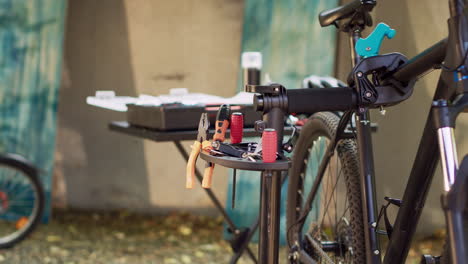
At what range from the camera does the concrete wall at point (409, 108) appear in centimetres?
166

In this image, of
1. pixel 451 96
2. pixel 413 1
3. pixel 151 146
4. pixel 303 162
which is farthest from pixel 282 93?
pixel 151 146

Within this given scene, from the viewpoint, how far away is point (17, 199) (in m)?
3.79

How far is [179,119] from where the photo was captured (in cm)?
236

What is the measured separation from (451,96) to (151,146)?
10.2 ft

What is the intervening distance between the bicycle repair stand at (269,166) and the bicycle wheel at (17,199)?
7.96 ft

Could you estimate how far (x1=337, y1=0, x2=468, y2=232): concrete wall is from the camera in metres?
1.66

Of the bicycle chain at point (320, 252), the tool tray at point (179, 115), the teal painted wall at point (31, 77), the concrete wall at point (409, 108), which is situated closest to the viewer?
the concrete wall at point (409, 108)

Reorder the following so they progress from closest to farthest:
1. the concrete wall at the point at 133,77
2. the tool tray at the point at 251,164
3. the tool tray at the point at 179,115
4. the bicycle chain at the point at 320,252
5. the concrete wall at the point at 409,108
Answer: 1. the tool tray at the point at 251,164
2. the concrete wall at the point at 409,108
3. the bicycle chain at the point at 320,252
4. the tool tray at the point at 179,115
5. the concrete wall at the point at 133,77

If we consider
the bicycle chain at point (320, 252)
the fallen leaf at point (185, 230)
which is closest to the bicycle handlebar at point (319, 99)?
the bicycle chain at point (320, 252)

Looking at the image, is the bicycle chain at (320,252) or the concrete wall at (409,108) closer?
the concrete wall at (409,108)

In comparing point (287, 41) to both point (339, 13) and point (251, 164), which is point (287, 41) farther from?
point (251, 164)

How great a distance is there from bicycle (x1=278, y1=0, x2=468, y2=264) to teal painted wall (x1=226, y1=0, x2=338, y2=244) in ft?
4.43

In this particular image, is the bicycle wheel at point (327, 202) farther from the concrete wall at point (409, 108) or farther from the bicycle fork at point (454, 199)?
the bicycle fork at point (454, 199)

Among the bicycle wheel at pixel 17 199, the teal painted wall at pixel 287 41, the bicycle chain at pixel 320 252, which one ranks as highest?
the teal painted wall at pixel 287 41
